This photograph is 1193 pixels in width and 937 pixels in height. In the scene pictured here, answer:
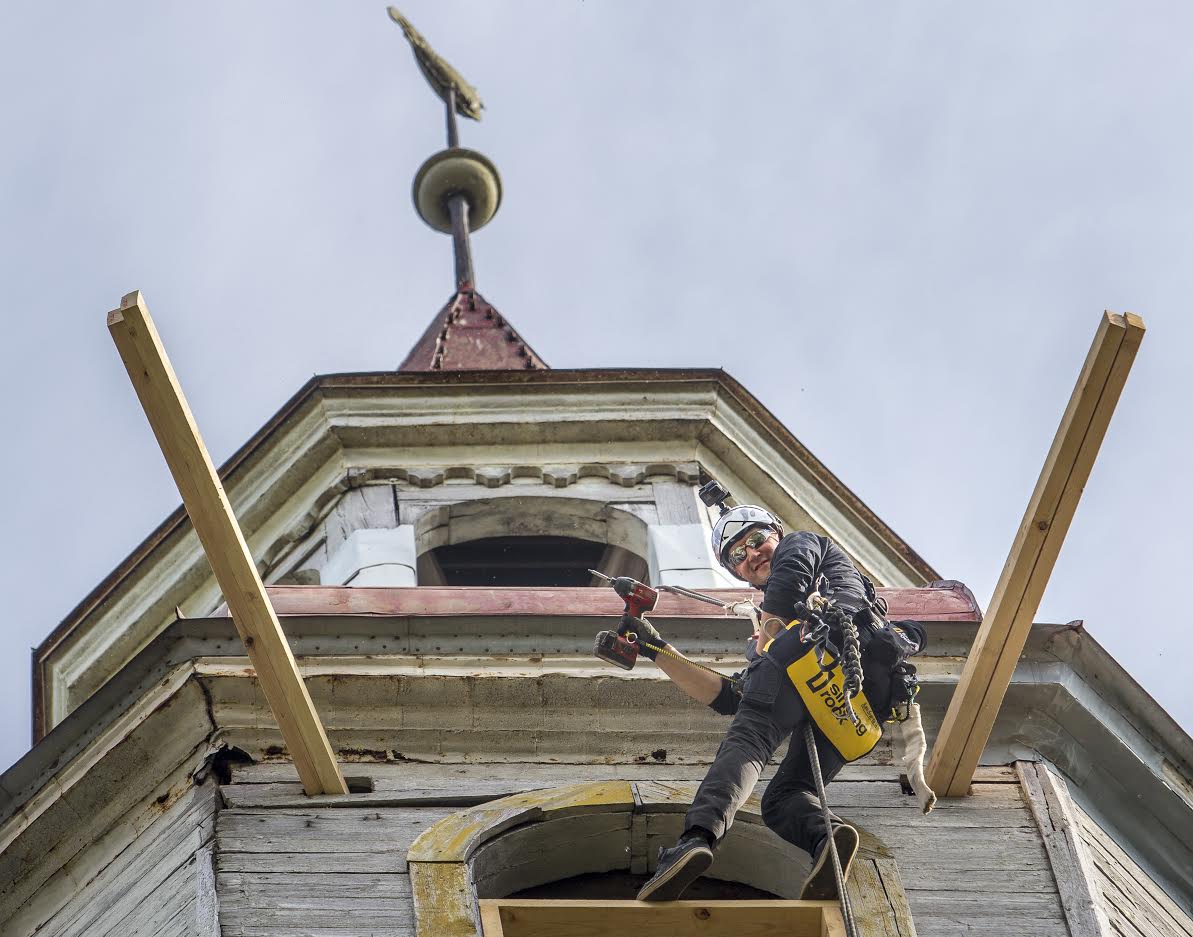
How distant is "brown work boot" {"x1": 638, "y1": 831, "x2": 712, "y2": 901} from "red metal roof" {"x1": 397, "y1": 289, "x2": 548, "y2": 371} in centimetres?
1001

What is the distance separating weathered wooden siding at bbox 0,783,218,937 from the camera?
941cm

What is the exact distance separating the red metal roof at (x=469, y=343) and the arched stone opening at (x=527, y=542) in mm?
2611

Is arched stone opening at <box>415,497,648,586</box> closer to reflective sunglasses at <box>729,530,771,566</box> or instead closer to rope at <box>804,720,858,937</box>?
reflective sunglasses at <box>729,530,771,566</box>

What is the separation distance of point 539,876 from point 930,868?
1.60 metres

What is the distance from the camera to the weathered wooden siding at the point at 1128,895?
32.5 feet

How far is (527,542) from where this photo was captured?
16547mm

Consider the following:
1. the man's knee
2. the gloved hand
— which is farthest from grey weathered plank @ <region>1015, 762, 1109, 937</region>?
the gloved hand

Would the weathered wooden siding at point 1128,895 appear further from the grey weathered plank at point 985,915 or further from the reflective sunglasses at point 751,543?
the reflective sunglasses at point 751,543

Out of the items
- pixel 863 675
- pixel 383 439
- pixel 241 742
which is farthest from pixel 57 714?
pixel 863 675

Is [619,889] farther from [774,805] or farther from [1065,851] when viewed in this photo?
[1065,851]

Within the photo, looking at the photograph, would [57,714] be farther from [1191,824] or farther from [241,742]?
[1191,824]

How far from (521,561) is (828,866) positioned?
7.36 metres

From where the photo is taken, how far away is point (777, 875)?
1012 cm

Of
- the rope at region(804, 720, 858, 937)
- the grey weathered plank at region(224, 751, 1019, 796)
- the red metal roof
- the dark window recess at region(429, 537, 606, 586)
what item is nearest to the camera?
the rope at region(804, 720, 858, 937)
